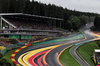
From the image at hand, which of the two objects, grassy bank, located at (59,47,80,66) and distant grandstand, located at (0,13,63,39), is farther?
distant grandstand, located at (0,13,63,39)

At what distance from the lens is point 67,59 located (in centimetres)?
3981

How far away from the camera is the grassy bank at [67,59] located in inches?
1443

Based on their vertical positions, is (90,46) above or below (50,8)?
below

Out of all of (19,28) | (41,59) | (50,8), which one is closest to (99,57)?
(41,59)

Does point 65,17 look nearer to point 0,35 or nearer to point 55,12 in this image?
point 55,12

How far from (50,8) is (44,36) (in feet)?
118

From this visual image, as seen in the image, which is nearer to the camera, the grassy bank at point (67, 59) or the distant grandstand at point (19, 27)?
the grassy bank at point (67, 59)

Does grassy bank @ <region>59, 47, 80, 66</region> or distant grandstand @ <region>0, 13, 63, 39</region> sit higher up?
distant grandstand @ <region>0, 13, 63, 39</region>

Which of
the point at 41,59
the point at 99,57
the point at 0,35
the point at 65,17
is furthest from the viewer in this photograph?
the point at 65,17

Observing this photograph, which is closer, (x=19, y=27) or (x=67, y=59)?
(x=67, y=59)

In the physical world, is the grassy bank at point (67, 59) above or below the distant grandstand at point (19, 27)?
below

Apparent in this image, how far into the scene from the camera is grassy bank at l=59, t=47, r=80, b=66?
36.6 metres

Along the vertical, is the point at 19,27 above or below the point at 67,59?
above

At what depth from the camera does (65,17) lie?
100m
